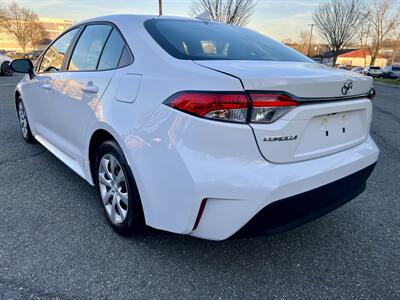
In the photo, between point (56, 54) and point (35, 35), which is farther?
point (35, 35)

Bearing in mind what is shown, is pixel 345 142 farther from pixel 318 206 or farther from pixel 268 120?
pixel 268 120

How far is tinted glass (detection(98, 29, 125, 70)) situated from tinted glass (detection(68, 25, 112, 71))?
0.09m

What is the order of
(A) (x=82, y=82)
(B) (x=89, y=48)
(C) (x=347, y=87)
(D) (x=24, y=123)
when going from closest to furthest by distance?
(C) (x=347, y=87) < (A) (x=82, y=82) < (B) (x=89, y=48) < (D) (x=24, y=123)

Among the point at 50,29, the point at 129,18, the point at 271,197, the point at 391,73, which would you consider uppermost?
the point at 129,18

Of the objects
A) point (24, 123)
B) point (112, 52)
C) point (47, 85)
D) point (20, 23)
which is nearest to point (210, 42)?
point (112, 52)

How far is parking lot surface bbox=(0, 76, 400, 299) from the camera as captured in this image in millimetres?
2008

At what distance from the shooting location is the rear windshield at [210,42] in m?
2.17

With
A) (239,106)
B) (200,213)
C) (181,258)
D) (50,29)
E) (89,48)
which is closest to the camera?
(239,106)

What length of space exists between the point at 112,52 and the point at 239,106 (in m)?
1.28

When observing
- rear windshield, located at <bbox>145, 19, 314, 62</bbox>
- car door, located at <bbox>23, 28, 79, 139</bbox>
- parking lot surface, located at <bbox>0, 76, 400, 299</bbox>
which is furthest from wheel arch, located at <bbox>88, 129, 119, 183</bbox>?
car door, located at <bbox>23, 28, 79, 139</bbox>

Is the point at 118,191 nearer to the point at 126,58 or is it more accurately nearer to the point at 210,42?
the point at 126,58

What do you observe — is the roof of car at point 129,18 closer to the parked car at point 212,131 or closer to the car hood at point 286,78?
the parked car at point 212,131

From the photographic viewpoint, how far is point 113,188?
8.21 feet

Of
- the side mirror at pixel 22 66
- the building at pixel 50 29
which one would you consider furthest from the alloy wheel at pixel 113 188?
the building at pixel 50 29
